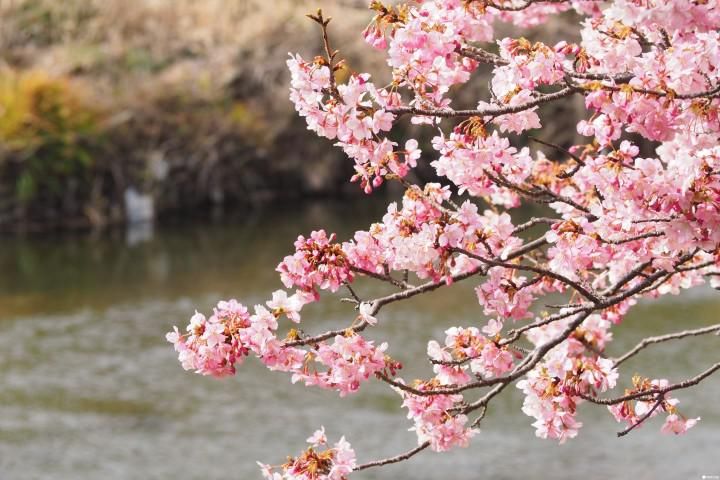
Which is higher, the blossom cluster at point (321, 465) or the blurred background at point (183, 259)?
the blurred background at point (183, 259)

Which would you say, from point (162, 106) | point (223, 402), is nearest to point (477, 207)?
point (223, 402)

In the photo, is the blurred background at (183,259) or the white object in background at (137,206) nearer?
the blurred background at (183,259)

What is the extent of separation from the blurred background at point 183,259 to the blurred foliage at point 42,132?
0.04 meters

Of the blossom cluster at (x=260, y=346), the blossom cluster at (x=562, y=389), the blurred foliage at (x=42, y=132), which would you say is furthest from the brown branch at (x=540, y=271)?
the blurred foliage at (x=42, y=132)

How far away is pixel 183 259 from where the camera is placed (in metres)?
21.1

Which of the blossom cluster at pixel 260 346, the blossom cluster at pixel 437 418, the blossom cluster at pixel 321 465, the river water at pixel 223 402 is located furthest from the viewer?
the river water at pixel 223 402

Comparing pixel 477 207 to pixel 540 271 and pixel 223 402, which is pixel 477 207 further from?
pixel 223 402

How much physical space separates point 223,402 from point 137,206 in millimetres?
13257

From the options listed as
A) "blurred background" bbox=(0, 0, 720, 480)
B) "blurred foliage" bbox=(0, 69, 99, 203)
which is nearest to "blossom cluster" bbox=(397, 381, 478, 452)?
"blurred background" bbox=(0, 0, 720, 480)

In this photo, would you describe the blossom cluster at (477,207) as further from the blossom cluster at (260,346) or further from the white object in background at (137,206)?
the white object in background at (137,206)

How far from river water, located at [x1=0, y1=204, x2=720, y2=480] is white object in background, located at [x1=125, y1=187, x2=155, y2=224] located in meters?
6.27

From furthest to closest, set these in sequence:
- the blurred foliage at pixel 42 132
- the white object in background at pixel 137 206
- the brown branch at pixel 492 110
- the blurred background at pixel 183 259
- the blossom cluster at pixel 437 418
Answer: the white object in background at pixel 137 206 < the blurred foliage at pixel 42 132 < the blurred background at pixel 183 259 < the blossom cluster at pixel 437 418 < the brown branch at pixel 492 110

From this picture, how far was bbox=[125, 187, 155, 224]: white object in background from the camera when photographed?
2598 cm

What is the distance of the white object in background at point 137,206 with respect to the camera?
26.0 metres
